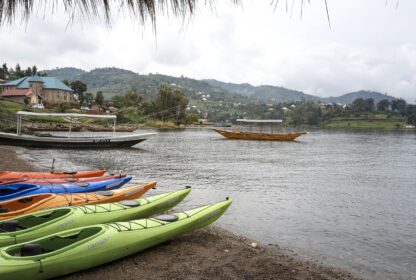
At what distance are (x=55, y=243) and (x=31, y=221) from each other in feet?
4.94

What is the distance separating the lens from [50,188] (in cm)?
1062

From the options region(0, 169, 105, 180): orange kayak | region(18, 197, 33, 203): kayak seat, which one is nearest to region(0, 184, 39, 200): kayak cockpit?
region(18, 197, 33, 203): kayak seat

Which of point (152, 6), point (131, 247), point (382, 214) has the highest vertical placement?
point (152, 6)

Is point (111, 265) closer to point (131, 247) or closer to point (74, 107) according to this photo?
point (131, 247)

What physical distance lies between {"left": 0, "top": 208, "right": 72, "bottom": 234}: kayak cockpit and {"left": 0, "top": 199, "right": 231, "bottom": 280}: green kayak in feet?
3.30

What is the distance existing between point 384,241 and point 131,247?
747 centimetres

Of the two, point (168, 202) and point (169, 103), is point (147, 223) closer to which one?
point (168, 202)

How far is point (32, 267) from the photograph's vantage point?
5.42 meters

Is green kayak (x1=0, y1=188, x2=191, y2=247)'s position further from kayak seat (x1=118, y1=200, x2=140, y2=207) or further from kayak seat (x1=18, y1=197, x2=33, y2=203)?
kayak seat (x1=18, y1=197, x2=33, y2=203)

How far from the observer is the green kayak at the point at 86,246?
5.40 meters

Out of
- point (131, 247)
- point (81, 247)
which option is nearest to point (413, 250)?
point (131, 247)

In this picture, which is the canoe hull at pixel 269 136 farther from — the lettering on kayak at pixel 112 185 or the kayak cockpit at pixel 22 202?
the kayak cockpit at pixel 22 202

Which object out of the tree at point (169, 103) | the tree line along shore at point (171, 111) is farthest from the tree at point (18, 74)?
the tree at point (169, 103)

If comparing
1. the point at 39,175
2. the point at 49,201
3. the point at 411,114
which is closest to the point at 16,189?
the point at 49,201
